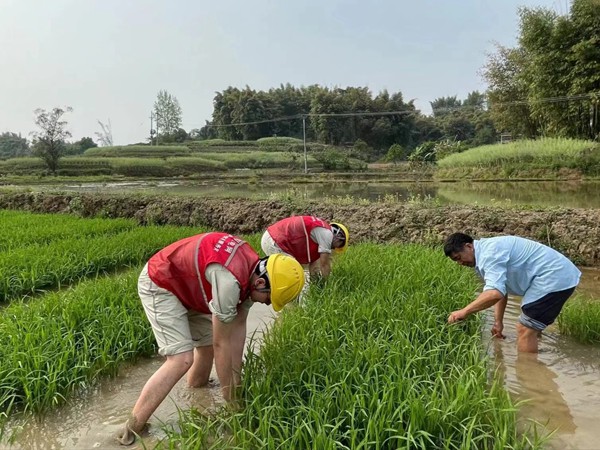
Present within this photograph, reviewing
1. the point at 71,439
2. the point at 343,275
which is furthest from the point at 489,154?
the point at 71,439

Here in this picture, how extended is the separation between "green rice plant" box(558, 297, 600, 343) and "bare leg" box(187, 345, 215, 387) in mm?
2897

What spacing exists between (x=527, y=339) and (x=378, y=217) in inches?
199

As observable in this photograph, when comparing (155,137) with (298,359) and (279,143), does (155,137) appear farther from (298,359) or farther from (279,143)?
(298,359)

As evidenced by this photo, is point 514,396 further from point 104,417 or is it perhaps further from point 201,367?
point 104,417

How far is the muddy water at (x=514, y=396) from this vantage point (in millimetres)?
2455

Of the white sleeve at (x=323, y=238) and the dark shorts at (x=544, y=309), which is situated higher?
the white sleeve at (x=323, y=238)

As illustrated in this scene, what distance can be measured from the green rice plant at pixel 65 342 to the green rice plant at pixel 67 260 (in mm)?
1344

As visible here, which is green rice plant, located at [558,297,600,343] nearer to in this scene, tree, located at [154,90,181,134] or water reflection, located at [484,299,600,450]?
water reflection, located at [484,299,600,450]

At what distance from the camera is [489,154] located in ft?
67.2

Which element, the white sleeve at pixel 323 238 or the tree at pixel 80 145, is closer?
the white sleeve at pixel 323 238

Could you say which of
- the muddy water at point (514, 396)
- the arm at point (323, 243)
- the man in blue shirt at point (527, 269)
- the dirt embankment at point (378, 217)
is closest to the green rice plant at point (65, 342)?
the muddy water at point (514, 396)

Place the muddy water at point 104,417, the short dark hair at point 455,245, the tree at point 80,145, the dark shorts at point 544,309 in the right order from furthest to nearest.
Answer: the tree at point 80,145 → the dark shorts at point 544,309 → the short dark hair at point 455,245 → the muddy water at point 104,417

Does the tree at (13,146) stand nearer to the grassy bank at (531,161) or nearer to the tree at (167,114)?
the tree at (167,114)

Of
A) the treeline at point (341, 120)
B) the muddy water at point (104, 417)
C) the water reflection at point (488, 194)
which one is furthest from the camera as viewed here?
the treeline at point (341, 120)
